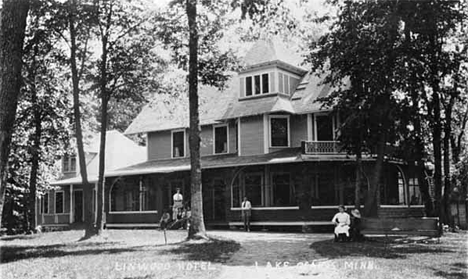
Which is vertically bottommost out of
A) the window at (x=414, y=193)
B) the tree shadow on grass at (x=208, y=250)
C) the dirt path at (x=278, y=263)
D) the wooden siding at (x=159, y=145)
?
the dirt path at (x=278, y=263)

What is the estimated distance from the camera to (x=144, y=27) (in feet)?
73.6

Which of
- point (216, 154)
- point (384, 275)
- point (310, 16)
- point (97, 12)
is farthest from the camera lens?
point (216, 154)

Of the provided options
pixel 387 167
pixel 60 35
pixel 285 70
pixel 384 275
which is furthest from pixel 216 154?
pixel 384 275

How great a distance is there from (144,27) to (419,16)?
35.4 ft

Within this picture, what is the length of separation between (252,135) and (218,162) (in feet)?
7.68

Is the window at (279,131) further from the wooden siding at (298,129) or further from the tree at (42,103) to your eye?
the tree at (42,103)

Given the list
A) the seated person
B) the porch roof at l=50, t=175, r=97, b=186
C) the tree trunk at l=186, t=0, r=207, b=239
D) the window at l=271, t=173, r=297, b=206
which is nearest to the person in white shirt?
the seated person

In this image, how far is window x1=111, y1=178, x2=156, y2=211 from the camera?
3400 centimetres

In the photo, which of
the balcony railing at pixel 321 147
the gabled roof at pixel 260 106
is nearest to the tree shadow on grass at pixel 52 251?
the balcony railing at pixel 321 147

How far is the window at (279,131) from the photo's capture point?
96.1 ft

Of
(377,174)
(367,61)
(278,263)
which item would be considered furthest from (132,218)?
(278,263)

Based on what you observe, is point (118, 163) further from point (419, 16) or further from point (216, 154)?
point (419, 16)

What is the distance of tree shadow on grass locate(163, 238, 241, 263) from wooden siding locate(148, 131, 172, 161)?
16.1 m

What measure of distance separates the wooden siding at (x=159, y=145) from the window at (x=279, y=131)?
299 inches
